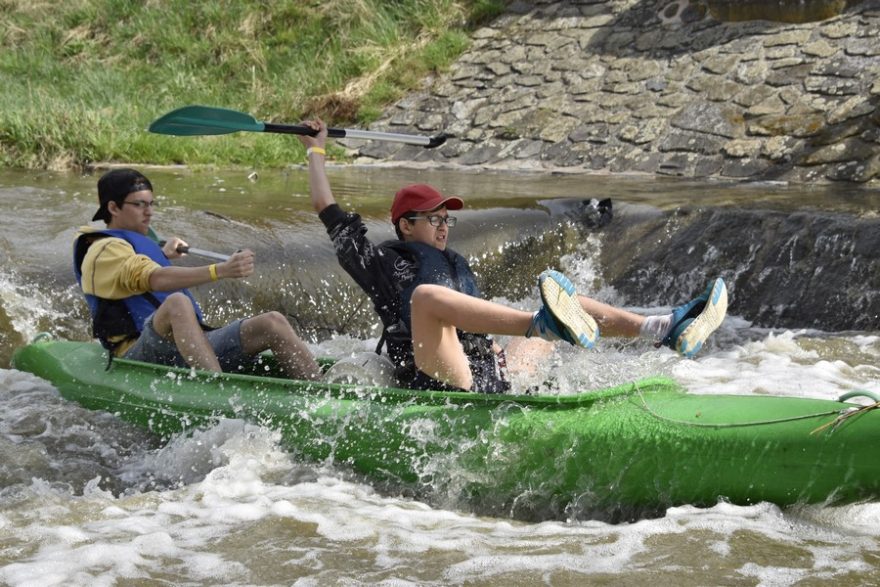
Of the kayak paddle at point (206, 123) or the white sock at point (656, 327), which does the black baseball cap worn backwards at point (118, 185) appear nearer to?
the kayak paddle at point (206, 123)

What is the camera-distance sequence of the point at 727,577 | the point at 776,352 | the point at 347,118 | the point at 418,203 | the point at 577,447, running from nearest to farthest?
the point at 727,577 < the point at 577,447 < the point at 418,203 < the point at 776,352 < the point at 347,118

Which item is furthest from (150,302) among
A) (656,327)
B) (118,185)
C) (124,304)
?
(656,327)

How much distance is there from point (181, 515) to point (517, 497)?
1.09 meters

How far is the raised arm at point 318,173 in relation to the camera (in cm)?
413

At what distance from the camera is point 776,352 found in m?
5.92

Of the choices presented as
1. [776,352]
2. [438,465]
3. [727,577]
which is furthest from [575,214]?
[727,577]

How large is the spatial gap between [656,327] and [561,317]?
15.3 inches

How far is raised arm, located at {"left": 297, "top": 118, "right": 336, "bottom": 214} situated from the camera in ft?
13.5

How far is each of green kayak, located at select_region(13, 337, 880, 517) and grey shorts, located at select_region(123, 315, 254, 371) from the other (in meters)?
0.27

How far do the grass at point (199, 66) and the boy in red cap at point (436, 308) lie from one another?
6.58 metres

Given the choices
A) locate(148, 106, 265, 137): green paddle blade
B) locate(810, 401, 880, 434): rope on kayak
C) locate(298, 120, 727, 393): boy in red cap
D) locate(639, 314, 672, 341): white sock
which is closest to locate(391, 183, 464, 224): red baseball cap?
locate(298, 120, 727, 393): boy in red cap

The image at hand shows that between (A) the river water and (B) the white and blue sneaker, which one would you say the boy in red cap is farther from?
(A) the river water

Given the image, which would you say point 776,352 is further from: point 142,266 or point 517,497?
point 142,266

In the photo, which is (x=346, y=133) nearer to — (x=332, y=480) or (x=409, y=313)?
(x=409, y=313)
